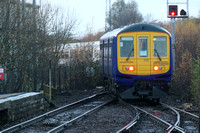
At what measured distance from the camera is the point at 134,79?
45.3 feet

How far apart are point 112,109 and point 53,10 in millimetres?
10545

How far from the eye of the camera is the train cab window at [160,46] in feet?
45.8

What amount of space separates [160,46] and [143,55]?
0.72 metres

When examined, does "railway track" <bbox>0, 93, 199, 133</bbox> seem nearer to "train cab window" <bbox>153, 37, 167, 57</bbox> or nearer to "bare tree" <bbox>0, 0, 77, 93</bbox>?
"train cab window" <bbox>153, 37, 167, 57</bbox>

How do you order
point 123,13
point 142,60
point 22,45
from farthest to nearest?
point 123,13, point 22,45, point 142,60

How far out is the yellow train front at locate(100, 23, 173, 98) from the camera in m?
13.8

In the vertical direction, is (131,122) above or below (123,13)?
below

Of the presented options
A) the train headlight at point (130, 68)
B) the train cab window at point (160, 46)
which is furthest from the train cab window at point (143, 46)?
the train headlight at point (130, 68)

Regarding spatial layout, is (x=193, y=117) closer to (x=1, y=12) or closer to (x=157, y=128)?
(x=157, y=128)

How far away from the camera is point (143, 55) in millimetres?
13898

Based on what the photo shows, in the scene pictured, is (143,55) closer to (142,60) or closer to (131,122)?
(142,60)

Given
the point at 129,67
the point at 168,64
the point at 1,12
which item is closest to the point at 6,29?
the point at 1,12

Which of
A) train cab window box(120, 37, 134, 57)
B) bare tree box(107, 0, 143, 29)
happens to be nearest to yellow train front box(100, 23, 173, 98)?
train cab window box(120, 37, 134, 57)

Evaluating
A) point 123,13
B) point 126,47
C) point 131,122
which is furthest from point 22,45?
point 123,13
